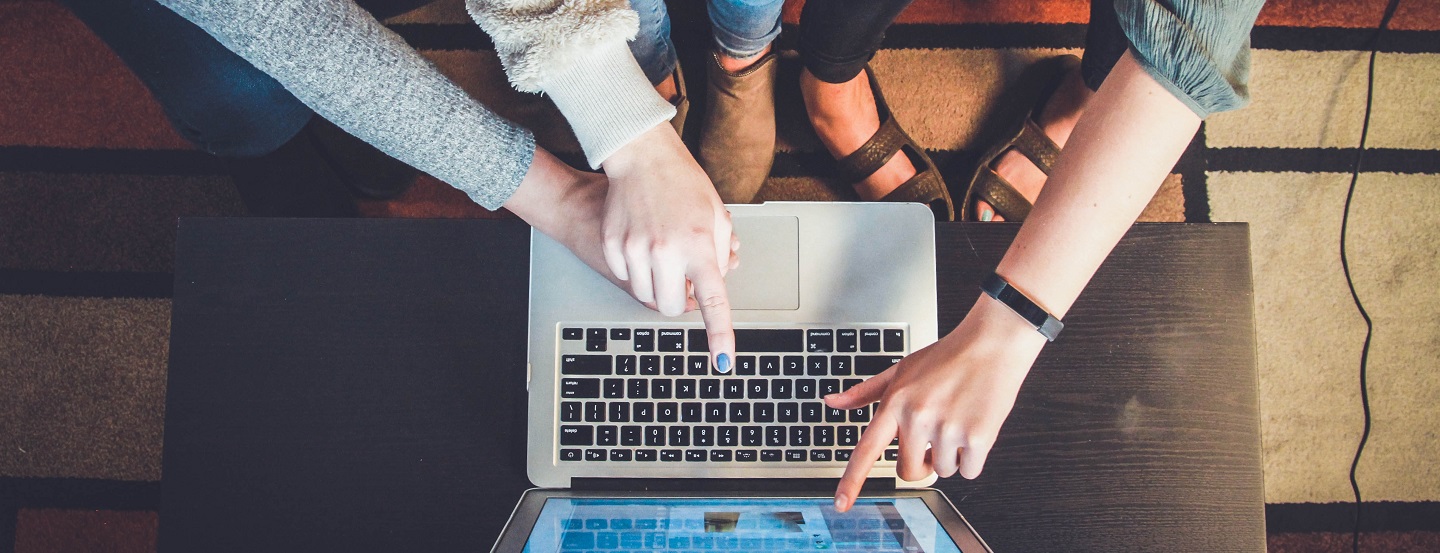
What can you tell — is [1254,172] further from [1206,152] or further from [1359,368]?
[1359,368]

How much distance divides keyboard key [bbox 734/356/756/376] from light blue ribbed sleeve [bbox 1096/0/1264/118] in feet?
1.28

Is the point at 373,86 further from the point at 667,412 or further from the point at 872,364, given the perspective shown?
the point at 872,364

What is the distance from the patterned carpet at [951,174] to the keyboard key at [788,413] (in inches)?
22.5

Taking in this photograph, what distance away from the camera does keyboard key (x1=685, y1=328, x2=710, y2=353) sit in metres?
0.63

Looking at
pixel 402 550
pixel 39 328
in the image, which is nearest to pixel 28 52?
pixel 39 328

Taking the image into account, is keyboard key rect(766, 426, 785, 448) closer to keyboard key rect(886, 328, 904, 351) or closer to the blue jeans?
keyboard key rect(886, 328, 904, 351)

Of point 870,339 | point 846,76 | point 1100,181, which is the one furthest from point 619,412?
point 846,76

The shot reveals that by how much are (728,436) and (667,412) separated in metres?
0.06

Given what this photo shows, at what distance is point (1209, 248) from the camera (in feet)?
2.08

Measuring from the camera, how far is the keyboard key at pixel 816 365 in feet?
2.06

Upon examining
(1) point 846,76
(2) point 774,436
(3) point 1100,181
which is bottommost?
(2) point 774,436

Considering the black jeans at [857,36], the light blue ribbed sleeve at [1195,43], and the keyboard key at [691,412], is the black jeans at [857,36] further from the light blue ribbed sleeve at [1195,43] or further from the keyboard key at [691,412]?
Answer: the keyboard key at [691,412]

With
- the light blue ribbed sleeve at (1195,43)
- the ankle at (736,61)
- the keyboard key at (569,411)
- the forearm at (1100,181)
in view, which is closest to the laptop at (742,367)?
the keyboard key at (569,411)

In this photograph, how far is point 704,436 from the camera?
627mm
